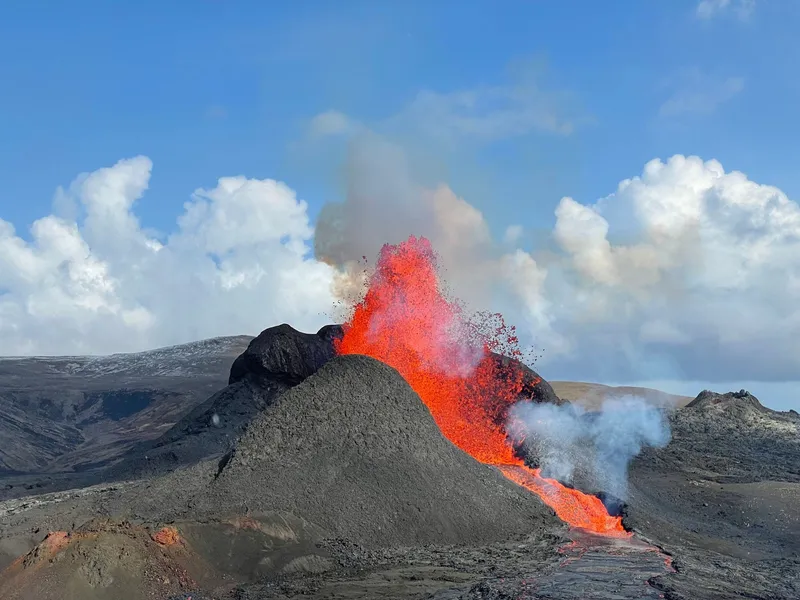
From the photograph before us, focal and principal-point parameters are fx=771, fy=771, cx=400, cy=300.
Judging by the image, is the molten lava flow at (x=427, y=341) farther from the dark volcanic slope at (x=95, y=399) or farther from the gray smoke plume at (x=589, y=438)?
the dark volcanic slope at (x=95, y=399)

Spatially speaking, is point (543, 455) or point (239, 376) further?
point (239, 376)

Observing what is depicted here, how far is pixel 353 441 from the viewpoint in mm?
25891

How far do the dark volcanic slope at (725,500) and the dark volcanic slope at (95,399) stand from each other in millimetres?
47557

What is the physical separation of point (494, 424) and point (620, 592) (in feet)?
75.4

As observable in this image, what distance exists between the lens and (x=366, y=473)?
24.6 meters

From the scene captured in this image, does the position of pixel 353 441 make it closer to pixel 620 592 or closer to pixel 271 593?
pixel 271 593

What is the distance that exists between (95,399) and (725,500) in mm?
89391

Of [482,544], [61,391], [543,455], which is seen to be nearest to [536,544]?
[482,544]

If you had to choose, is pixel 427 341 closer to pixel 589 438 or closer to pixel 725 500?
pixel 589 438

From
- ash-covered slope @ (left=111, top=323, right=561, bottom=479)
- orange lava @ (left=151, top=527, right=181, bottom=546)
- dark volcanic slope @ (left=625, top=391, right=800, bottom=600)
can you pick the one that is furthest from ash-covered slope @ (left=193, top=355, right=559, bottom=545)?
ash-covered slope @ (left=111, top=323, right=561, bottom=479)

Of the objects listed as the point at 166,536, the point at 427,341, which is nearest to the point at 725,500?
the point at 427,341

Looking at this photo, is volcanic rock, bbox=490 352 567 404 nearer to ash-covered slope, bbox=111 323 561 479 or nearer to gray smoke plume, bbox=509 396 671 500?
ash-covered slope, bbox=111 323 561 479

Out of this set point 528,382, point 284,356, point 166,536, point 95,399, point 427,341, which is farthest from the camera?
point 95,399

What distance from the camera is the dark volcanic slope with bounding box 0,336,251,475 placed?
75562 millimetres
